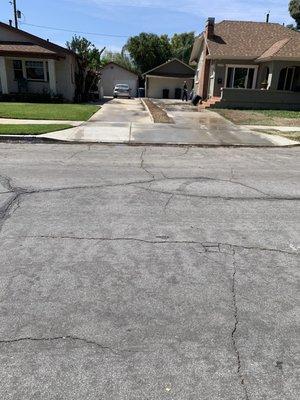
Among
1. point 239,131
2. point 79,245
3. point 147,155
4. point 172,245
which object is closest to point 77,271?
point 79,245

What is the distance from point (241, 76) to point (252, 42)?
8.55ft

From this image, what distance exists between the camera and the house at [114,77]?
53.8m

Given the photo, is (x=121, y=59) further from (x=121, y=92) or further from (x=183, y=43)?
(x=121, y=92)

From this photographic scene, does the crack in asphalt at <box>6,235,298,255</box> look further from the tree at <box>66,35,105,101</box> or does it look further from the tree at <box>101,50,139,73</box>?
the tree at <box>101,50,139,73</box>

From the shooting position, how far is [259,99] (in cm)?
2569

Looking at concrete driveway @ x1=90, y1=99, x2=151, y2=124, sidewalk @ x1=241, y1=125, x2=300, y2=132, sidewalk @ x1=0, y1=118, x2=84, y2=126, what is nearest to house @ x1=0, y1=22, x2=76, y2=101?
concrete driveway @ x1=90, y1=99, x2=151, y2=124

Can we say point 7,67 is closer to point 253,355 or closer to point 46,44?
point 46,44

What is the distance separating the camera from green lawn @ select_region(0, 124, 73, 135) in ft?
40.3

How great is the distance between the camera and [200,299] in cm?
347

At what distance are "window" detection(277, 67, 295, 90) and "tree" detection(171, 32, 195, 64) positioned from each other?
48.3m

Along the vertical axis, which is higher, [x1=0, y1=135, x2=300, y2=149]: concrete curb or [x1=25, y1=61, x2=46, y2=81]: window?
[x1=25, y1=61, x2=46, y2=81]: window

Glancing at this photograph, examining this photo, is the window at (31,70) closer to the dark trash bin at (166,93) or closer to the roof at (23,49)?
the roof at (23,49)

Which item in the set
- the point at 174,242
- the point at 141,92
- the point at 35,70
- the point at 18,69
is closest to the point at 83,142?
the point at 174,242

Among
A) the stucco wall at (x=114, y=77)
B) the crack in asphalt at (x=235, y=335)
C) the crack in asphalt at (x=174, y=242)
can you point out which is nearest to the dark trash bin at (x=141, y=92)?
the stucco wall at (x=114, y=77)
